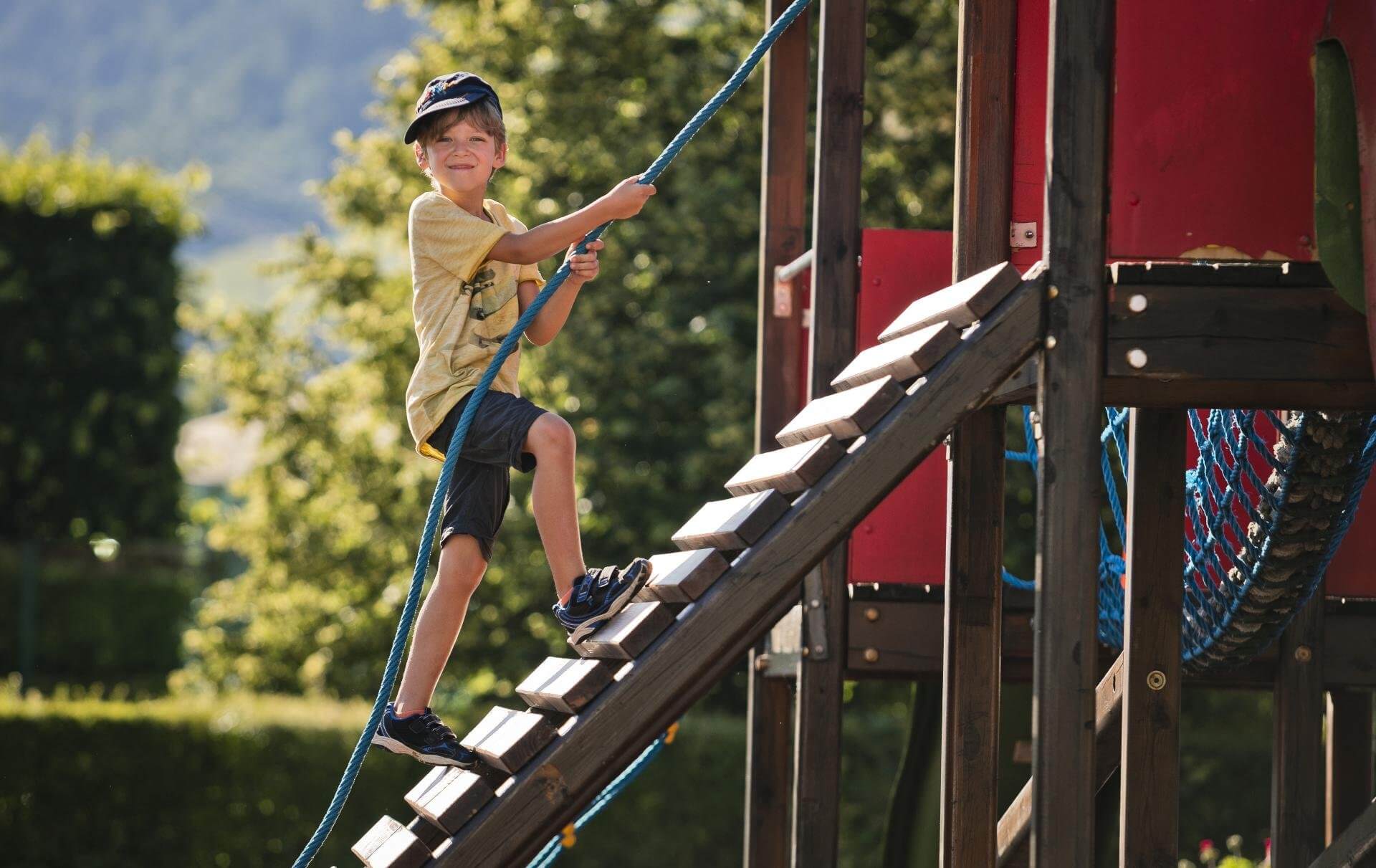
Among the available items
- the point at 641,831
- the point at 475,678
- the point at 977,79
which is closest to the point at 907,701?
the point at 641,831

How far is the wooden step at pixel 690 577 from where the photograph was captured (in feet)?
11.4

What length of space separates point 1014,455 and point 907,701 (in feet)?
27.7

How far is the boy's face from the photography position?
4039mm

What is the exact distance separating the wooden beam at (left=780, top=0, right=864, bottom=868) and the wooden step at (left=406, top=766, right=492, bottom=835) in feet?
6.18

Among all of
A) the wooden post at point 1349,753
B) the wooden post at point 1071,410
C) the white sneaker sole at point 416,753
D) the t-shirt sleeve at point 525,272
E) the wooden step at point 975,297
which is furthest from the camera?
the wooden post at point 1349,753

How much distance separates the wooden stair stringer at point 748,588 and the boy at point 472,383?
1.10ft

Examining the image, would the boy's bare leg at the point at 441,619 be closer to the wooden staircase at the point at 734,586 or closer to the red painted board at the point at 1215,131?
the wooden staircase at the point at 734,586

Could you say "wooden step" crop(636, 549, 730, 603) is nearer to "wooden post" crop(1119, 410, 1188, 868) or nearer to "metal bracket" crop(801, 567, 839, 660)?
"wooden post" crop(1119, 410, 1188, 868)

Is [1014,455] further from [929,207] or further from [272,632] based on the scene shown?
[272,632]

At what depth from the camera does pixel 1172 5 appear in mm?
3732

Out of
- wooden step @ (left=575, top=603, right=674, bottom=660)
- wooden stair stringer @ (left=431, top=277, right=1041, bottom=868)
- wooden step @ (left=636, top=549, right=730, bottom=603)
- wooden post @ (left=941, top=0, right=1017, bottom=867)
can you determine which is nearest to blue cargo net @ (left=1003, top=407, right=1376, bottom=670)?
wooden post @ (left=941, top=0, right=1017, bottom=867)

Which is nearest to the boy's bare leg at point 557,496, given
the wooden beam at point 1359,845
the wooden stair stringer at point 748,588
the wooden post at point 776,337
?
the wooden stair stringer at point 748,588

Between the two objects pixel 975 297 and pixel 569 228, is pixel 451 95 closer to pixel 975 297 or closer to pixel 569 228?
pixel 569 228

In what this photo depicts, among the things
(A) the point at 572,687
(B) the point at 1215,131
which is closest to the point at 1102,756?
(B) the point at 1215,131
